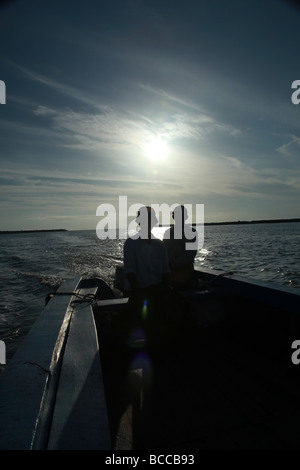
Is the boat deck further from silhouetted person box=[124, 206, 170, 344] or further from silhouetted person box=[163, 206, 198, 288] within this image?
silhouetted person box=[163, 206, 198, 288]

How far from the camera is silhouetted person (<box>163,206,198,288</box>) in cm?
454

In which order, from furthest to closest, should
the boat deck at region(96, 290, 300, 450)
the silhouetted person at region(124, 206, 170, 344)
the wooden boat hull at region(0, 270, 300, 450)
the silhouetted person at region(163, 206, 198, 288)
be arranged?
the silhouetted person at region(163, 206, 198, 288) → the silhouetted person at region(124, 206, 170, 344) → the boat deck at region(96, 290, 300, 450) → the wooden boat hull at region(0, 270, 300, 450)

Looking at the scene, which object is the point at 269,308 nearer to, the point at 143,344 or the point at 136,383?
the point at 143,344

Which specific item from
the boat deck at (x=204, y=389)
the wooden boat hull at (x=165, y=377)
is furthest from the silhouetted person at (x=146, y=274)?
the boat deck at (x=204, y=389)

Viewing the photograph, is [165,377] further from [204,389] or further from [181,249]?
[181,249]

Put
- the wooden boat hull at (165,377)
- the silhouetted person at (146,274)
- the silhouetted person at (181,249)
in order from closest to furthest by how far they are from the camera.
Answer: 1. the wooden boat hull at (165,377)
2. the silhouetted person at (146,274)
3. the silhouetted person at (181,249)

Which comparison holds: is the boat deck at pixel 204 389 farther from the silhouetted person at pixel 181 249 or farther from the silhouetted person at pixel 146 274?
the silhouetted person at pixel 181 249

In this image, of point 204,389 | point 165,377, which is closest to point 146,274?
point 165,377

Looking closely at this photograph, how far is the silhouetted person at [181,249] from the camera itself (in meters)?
4.54

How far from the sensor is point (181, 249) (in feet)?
15.4

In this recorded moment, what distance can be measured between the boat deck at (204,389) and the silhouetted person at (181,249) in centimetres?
59

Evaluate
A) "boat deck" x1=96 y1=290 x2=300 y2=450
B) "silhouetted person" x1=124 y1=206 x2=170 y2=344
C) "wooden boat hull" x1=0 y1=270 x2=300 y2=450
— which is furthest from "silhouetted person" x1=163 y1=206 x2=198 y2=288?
"silhouetted person" x1=124 y1=206 x2=170 y2=344

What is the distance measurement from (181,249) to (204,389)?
2.16m

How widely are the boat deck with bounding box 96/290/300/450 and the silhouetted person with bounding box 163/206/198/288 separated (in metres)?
0.59
